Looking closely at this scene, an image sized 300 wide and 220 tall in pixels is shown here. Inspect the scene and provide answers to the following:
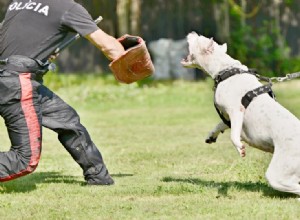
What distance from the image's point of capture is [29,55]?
26.5ft

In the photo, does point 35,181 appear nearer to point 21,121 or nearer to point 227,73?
point 21,121

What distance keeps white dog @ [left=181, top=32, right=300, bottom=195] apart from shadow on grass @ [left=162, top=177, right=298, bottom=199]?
14.5 inches

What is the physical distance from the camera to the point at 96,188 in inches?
329

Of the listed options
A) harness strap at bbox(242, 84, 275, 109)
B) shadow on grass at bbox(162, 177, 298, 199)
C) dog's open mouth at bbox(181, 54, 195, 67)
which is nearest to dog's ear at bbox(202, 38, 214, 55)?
dog's open mouth at bbox(181, 54, 195, 67)

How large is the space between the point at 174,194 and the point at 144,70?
131 centimetres

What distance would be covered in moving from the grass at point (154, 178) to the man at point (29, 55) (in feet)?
1.43

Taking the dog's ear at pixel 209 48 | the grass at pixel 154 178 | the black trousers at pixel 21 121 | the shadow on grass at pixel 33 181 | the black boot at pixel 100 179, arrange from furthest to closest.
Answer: the black boot at pixel 100 179 < the shadow on grass at pixel 33 181 < the dog's ear at pixel 209 48 < the black trousers at pixel 21 121 < the grass at pixel 154 178

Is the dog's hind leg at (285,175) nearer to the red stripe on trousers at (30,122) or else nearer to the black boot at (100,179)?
the black boot at (100,179)

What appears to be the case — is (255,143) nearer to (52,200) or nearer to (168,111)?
(52,200)

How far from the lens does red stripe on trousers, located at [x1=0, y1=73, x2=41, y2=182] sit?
7996mm

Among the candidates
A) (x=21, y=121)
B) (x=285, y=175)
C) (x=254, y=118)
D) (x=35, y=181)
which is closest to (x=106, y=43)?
(x=21, y=121)

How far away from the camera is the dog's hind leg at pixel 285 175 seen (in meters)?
7.30

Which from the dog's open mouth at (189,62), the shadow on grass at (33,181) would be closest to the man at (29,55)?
the shadow on grass at (33,181)

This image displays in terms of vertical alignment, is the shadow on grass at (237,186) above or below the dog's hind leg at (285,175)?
below
